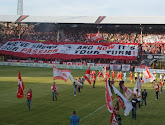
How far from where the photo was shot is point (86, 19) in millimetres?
83125

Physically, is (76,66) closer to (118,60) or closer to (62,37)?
(118,60)

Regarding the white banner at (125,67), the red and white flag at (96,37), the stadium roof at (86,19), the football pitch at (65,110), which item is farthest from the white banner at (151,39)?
the football pitch at (65,110)

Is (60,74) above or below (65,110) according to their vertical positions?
above

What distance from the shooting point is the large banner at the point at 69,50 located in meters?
69.2

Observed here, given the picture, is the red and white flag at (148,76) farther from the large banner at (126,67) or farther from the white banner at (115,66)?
the white banner at (115,66)

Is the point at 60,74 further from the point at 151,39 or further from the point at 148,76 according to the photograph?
the point at 151,39

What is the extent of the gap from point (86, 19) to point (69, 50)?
1409 cm

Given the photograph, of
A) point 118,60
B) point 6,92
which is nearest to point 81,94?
point 6,92

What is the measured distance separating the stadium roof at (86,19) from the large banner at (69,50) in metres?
8.57

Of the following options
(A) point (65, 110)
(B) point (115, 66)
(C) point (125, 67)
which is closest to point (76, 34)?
(B) point (115, 66)

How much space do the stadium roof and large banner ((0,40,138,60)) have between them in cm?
857

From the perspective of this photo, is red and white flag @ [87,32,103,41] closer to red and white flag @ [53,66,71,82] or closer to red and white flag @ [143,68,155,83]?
red and white flag @ [143,68,155,83]

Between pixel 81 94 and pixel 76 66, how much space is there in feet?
114

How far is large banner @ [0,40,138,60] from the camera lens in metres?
69.2
